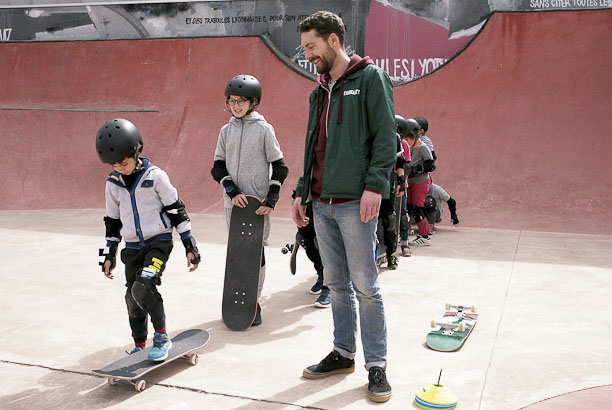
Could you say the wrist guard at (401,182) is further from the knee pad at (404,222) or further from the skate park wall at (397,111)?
the skate park wall at (397,111)

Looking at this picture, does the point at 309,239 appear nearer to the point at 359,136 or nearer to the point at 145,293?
the point at 145,293

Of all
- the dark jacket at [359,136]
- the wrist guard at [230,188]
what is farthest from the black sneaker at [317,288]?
the dark jacket at [359,136]

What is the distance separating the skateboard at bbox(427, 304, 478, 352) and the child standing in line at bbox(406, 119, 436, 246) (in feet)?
9.77

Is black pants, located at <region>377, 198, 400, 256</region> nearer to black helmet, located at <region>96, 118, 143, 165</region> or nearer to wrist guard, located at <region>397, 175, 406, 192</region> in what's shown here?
wrist guard, located at <region>397, 175, 406, 192</region>

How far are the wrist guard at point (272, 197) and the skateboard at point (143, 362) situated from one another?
991 millimetres

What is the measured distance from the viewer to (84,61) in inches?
445

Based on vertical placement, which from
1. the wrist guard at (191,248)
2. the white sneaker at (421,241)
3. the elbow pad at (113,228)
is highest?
the elbow pad at (113,228)

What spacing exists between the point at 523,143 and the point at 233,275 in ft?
20.9

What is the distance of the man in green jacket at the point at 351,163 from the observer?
2.85 meters

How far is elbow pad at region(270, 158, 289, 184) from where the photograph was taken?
4238 millimetres

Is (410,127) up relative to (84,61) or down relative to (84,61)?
down

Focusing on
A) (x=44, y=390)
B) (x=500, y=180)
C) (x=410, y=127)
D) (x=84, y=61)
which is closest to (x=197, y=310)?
(x=44, y=390)

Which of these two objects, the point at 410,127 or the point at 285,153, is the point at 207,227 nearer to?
the point at 285,153

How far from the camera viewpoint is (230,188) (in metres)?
4.18
